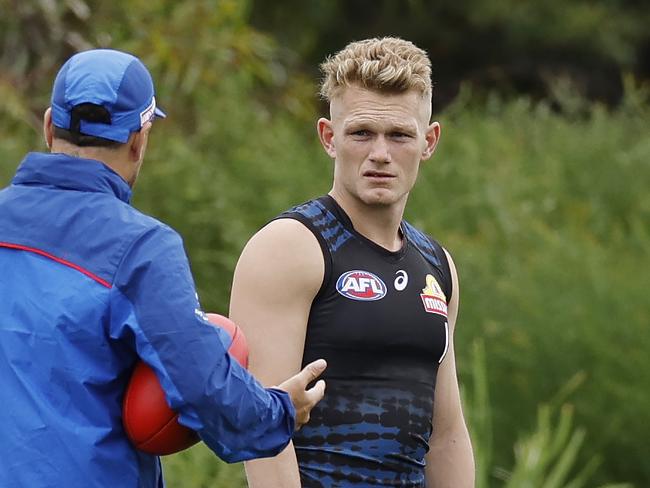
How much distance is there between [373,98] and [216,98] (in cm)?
717

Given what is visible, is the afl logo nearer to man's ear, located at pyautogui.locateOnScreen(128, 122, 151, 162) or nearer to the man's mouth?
the man's mouth

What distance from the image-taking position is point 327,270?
12.7 feet

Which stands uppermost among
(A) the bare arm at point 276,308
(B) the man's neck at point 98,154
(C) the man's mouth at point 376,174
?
(C) the man's mouth at point 376,174

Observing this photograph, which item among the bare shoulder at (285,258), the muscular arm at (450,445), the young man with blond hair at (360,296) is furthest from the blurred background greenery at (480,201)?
the bare shoulder at (285,258)

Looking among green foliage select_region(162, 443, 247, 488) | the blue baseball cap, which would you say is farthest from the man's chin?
green foliage select_region(162, 443, 247, 488)

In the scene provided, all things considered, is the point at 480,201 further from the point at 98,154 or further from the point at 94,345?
the point at 94,345

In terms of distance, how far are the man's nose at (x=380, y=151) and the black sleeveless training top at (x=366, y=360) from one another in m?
0.18

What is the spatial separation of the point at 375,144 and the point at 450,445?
0.93m

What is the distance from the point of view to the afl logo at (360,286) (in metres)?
3.89

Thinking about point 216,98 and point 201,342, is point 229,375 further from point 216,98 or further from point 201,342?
point 216,98

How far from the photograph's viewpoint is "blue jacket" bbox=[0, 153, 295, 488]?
3.33m

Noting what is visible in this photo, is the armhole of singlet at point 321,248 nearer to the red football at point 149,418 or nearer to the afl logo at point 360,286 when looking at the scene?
the afl logo at point 360,286

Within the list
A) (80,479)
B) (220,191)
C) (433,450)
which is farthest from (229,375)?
(220,191)


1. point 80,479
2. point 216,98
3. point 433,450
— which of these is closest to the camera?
point 80,479
